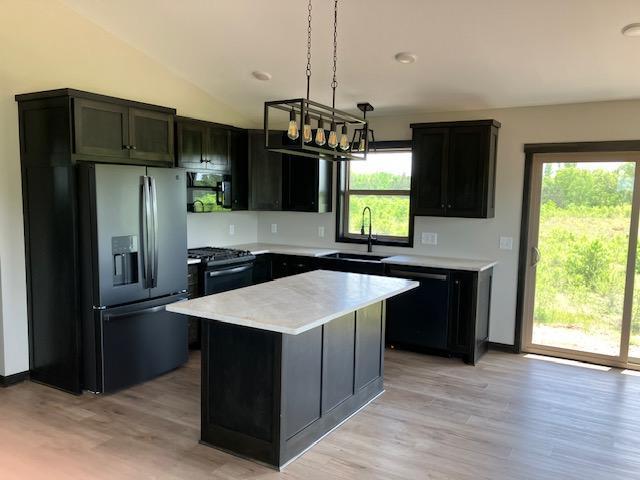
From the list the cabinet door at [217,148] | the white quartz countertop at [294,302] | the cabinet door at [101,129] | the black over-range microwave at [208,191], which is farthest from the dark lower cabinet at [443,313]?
the cabinet door at [101,129]

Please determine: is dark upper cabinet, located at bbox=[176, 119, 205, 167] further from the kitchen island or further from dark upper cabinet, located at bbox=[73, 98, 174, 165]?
the kitchen island

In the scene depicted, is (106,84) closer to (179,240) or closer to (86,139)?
(86,139)

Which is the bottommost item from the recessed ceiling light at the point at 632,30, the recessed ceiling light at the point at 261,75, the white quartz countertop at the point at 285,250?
the white quartz countertop at the point at 285,250

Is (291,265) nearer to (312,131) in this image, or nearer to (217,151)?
(217,151)

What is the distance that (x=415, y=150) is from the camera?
4941mm

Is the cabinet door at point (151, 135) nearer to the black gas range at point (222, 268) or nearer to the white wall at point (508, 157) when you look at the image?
the black gas range at point (222, 268)

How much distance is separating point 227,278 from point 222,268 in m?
0.13

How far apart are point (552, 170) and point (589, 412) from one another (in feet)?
7.40

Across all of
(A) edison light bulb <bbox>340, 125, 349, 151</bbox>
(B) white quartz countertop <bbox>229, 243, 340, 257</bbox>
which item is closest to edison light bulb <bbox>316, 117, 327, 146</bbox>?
(A) edison light bulb <bbox>340, 125, 349, 151</bbox>

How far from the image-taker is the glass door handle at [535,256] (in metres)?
4.84

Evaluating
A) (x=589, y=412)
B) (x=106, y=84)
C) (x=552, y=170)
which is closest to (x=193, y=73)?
(x=106, y=84)

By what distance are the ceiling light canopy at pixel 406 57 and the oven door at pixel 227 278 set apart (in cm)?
250

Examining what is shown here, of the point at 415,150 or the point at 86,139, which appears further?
the point at 415,150

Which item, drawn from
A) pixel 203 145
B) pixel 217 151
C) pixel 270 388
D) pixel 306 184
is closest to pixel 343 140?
pixel 270 388
